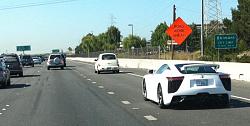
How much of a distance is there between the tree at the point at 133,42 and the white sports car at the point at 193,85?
126305 millimetres

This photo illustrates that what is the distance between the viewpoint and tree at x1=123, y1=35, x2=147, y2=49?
471 ft

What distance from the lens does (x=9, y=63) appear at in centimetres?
4072

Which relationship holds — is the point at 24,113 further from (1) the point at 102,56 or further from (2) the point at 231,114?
(1) the point at 102,56

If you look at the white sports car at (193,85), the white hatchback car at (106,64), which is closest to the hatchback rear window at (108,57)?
the white hatchback car at (106,64)

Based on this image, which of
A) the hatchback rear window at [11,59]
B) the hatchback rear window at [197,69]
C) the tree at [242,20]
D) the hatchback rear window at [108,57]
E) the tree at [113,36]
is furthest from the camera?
the tree at [113,36]

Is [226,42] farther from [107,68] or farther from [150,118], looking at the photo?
[150,118]

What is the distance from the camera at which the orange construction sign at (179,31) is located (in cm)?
5128

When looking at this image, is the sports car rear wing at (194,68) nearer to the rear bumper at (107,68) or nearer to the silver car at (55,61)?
the rear bumper at (107,68)

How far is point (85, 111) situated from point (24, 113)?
1.63 metres

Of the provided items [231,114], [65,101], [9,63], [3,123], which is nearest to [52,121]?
[3,123]

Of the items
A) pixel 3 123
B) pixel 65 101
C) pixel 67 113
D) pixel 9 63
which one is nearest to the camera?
pixel 3 123

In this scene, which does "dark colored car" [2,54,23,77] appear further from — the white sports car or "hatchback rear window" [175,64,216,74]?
"hatchback rear window" [175,64,216,74]

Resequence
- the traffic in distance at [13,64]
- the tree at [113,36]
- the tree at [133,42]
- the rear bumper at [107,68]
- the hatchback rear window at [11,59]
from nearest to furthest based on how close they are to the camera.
→ the traffic in distance at [13,64], the hatchback rear window at [11,59], the rear bumper at [107,68], the tree at [133,42], the tree at [113,36]

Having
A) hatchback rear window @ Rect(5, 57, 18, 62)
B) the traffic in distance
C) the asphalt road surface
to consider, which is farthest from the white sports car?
hatchback rear window @ Rect(5, 57, 18, 62)
